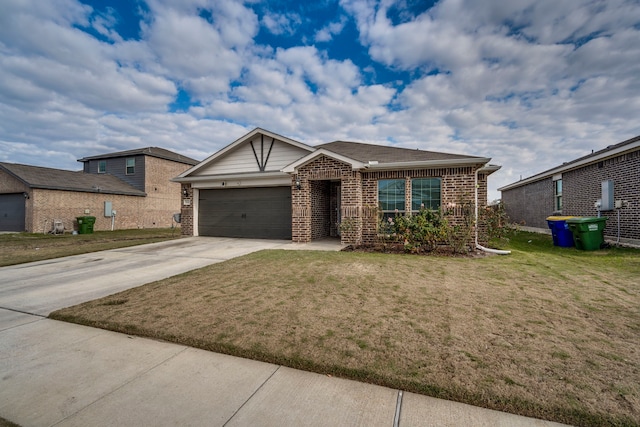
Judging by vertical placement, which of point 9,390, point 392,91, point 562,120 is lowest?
point 9,390

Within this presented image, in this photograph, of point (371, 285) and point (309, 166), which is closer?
point (371, 285)

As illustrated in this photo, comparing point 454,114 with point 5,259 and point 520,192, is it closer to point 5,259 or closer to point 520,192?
point 520,192

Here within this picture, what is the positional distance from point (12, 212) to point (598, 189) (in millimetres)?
31980

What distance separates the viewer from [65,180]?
17.9 m

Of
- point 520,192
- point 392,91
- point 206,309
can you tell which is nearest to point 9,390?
point 206,309

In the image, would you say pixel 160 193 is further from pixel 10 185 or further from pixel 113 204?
pixel 10 185

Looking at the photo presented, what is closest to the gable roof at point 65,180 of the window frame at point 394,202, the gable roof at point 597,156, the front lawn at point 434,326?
the front lawn at point 434,326

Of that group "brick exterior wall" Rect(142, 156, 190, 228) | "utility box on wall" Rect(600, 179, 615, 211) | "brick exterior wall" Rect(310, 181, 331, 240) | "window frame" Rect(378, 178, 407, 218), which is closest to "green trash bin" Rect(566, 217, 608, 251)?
"utility box on wall" Rect(600, 179, 615, 211)

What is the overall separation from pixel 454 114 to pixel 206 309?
15.2 m

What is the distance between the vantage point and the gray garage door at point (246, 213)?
38.1 ft

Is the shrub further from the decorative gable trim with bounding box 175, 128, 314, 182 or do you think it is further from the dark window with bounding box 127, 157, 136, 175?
the dark window with bounding box 127, 157, 136, 175

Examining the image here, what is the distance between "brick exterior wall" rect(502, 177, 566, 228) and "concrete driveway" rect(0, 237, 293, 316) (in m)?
15.1

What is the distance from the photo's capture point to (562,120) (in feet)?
45.0

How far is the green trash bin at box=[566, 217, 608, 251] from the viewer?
8742 mm
